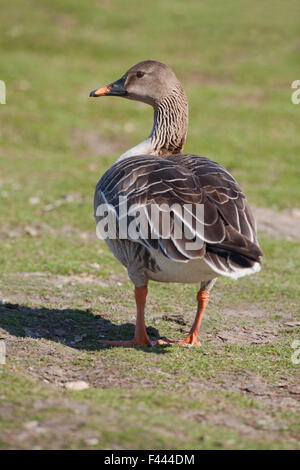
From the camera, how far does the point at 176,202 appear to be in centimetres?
461

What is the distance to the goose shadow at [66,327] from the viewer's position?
17.5 ft

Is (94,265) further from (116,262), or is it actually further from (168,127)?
(168,127)

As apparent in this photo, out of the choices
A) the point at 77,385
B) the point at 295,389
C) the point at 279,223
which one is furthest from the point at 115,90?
the point at 279,223

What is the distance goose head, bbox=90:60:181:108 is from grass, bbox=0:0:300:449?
6.84ft

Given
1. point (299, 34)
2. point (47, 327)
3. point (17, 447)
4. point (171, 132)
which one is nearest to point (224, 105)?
point (299, 34)

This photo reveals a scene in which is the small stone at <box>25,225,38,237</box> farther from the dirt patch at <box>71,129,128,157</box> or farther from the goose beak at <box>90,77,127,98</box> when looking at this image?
the dirt patch at <box>71,129,128,157</box>

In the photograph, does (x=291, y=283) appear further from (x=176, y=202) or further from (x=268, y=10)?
(x=268, y=10)

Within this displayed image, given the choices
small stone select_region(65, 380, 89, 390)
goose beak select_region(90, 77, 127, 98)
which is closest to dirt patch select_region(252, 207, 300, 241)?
goose beak select_region(90, 77, 127, 98)

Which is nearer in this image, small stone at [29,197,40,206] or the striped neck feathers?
the striped neck feathers

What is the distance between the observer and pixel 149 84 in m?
6.38

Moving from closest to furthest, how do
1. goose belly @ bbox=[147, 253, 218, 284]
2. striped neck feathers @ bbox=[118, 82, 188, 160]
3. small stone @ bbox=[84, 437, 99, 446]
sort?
small stone @ bbox=[84, 437, 99, 446], goose belly @ bbox=[147, 253, 218, 284], striped neck feathers @ bbox=[118, 82, 188, 160]

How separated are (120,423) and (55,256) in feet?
15.6

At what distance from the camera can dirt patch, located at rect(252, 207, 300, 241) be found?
9.60 meters

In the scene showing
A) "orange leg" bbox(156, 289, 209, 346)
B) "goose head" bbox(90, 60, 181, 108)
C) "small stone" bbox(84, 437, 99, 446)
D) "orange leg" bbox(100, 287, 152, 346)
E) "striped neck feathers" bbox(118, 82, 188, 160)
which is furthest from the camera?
"goose head" bbox(90, 60, 181, 108)
